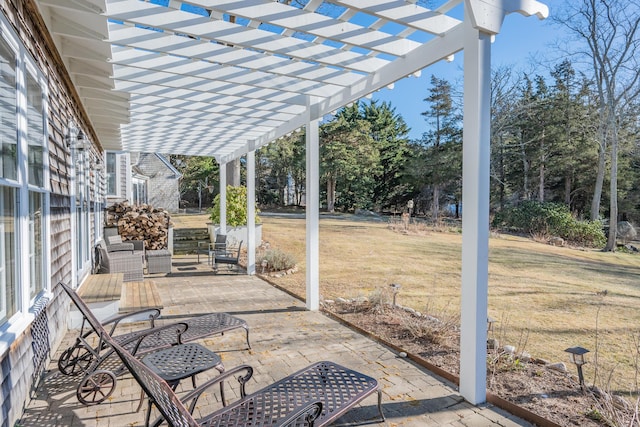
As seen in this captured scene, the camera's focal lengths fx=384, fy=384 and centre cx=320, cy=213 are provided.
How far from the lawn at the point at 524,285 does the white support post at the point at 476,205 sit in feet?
3.78

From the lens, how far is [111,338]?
264 centimetres

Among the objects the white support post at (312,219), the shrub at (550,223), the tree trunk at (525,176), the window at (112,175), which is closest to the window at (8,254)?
the white support post at (312,219)

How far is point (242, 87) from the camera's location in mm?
4684

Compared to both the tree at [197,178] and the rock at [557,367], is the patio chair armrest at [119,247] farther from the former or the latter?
the tree at [197,178]

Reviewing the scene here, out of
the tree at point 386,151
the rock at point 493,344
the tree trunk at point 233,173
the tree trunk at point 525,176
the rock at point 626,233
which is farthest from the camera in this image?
the tree at point 386,151

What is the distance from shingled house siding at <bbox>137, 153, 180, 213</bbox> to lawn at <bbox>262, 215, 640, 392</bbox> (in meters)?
11.0

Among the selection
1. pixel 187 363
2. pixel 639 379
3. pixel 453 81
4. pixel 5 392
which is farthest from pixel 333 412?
pixel 453 81

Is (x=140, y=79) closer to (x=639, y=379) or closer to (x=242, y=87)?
(x=242, y=87)

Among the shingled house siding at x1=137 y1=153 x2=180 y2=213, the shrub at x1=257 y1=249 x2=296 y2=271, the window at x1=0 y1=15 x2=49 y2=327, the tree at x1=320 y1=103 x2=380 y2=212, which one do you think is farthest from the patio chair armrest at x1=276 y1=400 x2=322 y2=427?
the tree at x1=320 y1=103 x2=380 y2=212

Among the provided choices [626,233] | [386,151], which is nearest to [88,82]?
[626,233]

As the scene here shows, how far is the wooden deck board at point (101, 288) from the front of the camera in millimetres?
4518

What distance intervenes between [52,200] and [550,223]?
17.5 meters

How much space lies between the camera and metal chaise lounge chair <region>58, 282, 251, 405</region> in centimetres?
283

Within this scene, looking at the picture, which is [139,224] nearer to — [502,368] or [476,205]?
[502,368]
